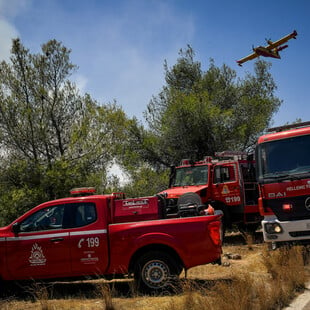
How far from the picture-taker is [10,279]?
6680 millimetres

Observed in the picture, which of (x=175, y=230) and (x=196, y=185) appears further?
(x=196, y=185)

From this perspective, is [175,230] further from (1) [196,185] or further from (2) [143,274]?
(1) [196,185]

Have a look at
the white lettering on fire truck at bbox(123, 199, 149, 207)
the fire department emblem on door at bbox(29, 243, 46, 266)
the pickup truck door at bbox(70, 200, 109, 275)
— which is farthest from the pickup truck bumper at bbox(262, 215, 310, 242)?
the fire department emblem on door at bbox(29, 243, 46, 266)

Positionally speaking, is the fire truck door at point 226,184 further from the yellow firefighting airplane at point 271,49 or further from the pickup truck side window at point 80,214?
the yellow firefighting airplane at point 271,49

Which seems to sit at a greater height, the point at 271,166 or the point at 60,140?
the point at 60,140

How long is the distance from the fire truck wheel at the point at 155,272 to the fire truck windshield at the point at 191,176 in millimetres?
6247

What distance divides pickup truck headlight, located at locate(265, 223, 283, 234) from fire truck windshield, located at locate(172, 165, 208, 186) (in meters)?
4.58

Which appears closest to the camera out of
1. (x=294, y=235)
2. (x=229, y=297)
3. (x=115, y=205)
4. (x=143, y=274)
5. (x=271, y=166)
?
(x=229, y=297)

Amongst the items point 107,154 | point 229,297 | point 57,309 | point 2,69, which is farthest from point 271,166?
point 2,69

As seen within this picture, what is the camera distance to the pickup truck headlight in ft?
25.4

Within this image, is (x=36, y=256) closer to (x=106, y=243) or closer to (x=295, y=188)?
(x=106, y=243)

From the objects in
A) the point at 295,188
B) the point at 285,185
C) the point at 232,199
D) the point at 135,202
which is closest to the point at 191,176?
the point at 232,199

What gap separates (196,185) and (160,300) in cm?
678

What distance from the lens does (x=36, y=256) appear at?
21.6 feet
